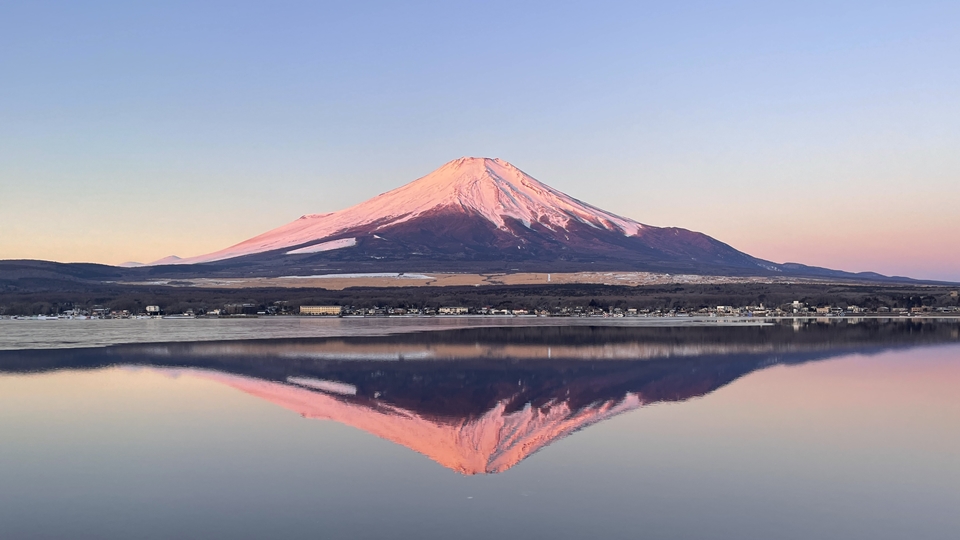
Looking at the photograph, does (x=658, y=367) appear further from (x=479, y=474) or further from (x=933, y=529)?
(x=933, y=529)

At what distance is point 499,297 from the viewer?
80.8m

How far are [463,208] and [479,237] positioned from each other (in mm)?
10937

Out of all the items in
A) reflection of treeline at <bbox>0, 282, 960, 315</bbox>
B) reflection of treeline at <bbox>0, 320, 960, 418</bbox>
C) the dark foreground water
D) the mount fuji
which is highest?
the mount fuji

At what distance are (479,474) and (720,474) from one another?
3.79 meters

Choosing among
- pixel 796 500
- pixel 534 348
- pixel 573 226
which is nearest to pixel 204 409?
pixel 796 500

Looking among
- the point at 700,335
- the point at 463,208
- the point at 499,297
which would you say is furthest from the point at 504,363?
the point at 463,208

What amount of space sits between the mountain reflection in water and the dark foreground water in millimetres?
140

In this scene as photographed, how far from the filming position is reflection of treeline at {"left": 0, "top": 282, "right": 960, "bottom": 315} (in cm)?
7494

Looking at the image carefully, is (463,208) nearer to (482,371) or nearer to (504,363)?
(504,363)

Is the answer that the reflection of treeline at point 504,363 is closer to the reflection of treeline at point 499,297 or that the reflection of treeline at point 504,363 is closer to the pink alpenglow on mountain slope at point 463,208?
the reflection of treeline at point 499,297

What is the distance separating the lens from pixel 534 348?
3597cm

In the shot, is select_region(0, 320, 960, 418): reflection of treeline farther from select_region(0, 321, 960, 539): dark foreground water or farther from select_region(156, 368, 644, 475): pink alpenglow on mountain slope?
select_region(156, 368, 644, 475): pink alpenglow on mountain slope

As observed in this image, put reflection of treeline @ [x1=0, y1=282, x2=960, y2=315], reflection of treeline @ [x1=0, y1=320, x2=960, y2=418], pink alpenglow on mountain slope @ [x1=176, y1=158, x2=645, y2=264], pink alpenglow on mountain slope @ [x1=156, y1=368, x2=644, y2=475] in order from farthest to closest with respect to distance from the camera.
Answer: pink alpenglow on mountain slope @ [x1=176, y1=158, x2=645, y2=264] → reflection of treeline @ [x1=0, y1=282, x2=960, y2=315] → reflection of treeline @ [x1=0, y1=320, x2=960, y2=418] → pink alpenglow on mountain slope @ [x1=156, y1=368, x2=644, y2=475]

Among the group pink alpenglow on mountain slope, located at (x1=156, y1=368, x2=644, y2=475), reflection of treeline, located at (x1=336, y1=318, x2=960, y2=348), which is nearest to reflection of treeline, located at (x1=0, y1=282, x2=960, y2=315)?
reflection of treeline, located at (x1=336, y1=318, x2=960, y2=348)
